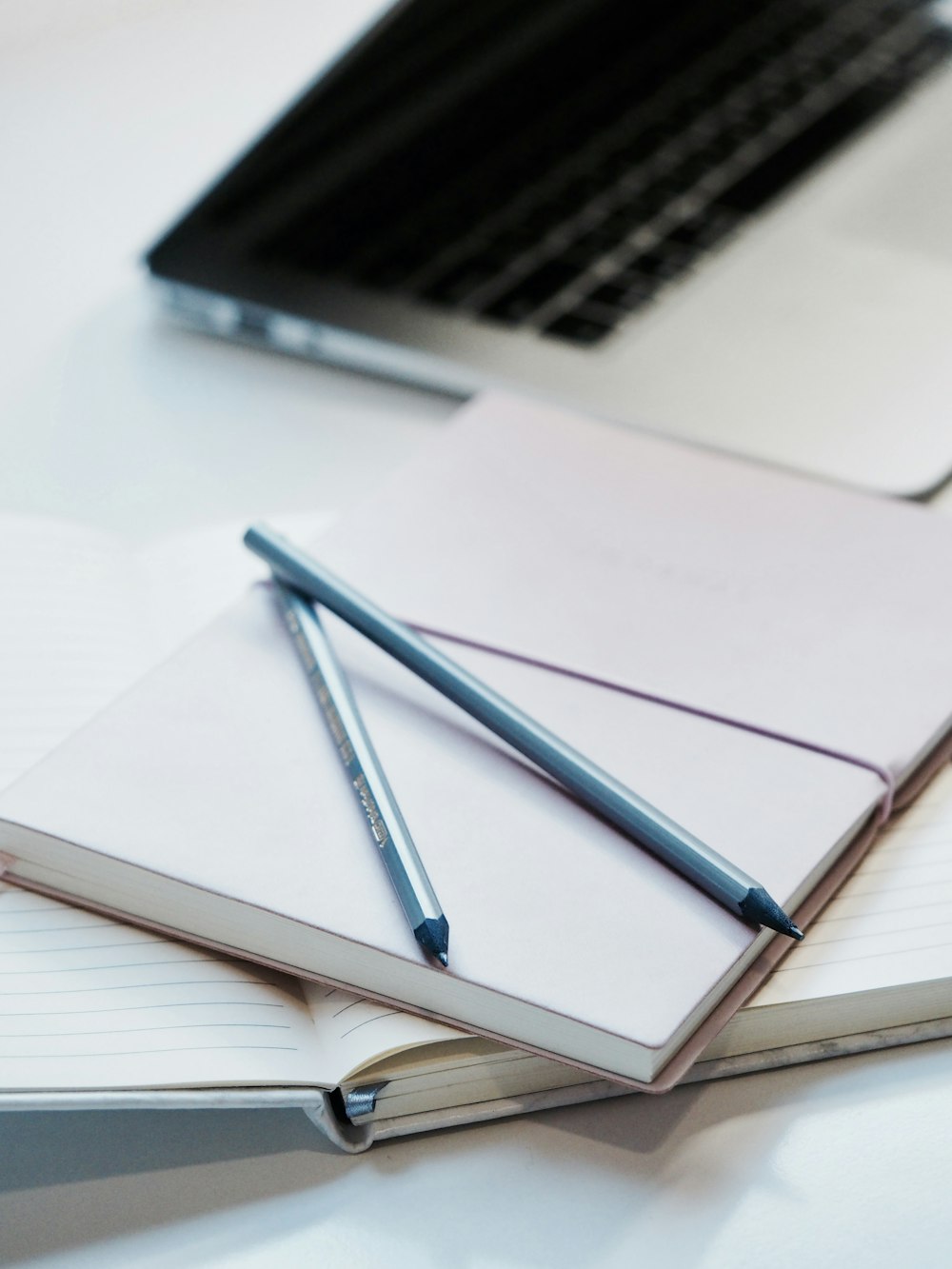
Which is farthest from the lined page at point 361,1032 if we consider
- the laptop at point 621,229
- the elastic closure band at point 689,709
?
the laptop at point 621,229

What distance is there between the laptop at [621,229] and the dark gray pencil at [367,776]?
22 centimetres

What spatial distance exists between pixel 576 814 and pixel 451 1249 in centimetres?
13

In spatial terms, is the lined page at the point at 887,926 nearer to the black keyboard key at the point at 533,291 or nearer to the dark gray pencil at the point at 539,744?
the dark gray pencil at the point at 539,744

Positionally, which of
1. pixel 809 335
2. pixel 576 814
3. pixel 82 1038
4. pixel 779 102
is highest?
pixel 779 102

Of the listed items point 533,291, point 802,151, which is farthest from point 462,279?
point 802,151

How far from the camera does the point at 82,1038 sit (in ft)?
1.37

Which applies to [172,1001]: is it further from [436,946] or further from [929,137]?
[929,137]

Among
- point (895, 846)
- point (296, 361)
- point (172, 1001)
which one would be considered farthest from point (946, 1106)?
point (296, 361)

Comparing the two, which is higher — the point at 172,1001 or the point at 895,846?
the point at 895,846

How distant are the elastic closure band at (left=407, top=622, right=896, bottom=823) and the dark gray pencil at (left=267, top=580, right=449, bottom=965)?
4cm

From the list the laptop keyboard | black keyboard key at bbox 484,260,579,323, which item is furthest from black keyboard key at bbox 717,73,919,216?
black keyboard key at bbox 484,260,579,323

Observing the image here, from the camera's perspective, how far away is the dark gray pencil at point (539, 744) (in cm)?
41

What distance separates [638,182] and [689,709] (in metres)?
0.44

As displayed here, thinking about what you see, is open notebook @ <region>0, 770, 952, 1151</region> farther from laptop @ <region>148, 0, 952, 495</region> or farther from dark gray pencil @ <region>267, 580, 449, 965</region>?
laptop @ <region>148, 0, 952, 495</region>
